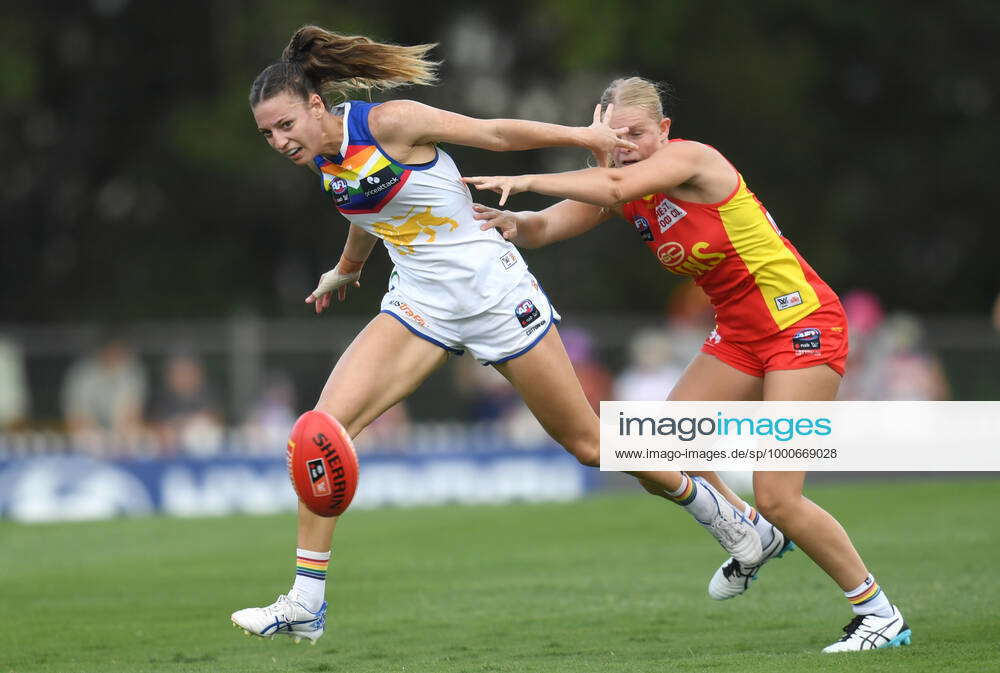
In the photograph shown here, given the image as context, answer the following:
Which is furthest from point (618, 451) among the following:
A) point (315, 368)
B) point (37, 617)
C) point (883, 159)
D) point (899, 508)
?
point (883, 159)

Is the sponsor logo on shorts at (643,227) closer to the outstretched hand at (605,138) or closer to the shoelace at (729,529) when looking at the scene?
the outstretched hand at (605,138)

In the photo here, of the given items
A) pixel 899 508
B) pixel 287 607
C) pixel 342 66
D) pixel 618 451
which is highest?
pixel 342 66

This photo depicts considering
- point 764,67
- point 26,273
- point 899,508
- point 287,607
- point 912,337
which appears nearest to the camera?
point 287,607

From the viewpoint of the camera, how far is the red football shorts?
22.1ft

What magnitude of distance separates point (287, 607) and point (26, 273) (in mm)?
16981

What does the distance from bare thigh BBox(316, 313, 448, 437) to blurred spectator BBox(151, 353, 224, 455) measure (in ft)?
27.5

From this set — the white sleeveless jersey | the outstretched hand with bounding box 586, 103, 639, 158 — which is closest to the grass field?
the white sleeveless jersey

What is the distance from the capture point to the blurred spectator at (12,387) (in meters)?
15.9

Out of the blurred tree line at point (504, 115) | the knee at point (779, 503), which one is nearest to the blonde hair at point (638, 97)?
the knee at point (779, 503)

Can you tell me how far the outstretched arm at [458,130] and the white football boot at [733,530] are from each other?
178 cm

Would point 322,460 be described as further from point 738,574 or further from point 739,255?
point 738,574

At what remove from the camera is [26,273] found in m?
22.3

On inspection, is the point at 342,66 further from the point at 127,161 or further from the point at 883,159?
the point at 883,159

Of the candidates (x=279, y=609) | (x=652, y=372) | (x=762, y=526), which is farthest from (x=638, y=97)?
(x=652, y=372)
